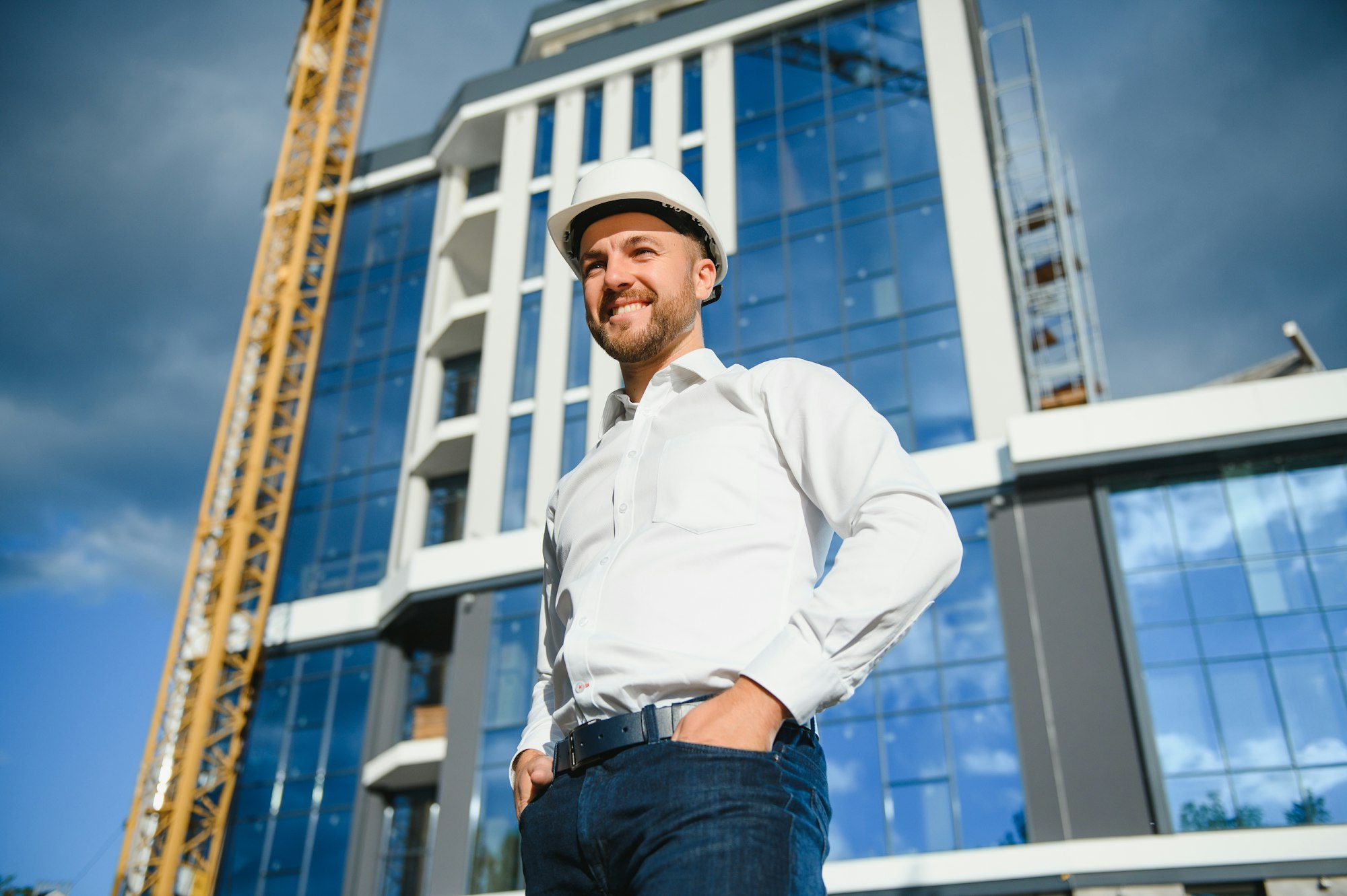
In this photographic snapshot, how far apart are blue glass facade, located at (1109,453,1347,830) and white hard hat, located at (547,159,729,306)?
53.7 ft

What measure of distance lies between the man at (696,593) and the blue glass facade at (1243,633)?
53.9ft

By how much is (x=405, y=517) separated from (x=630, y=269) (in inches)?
997

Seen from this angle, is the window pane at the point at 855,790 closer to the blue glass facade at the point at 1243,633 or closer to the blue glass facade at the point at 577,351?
the blue glass facade at the point at 1243,633

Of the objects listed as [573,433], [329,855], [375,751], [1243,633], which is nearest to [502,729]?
[375,751]

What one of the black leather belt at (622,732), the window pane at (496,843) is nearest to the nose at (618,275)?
the black leather belt at (622,732)

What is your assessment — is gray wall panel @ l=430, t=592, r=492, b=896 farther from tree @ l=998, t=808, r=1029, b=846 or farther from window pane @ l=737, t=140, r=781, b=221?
window pane @ l=737, t=140, r=781, b=221

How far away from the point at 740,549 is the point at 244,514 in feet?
101

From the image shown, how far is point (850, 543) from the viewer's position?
2080 mm

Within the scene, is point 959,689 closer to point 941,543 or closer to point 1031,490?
point 1031,490

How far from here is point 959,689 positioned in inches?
710

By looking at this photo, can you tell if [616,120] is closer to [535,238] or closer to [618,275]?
[535,238]

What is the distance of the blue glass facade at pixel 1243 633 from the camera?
16125mm

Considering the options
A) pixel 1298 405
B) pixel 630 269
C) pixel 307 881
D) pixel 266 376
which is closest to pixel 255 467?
pixel 266 376

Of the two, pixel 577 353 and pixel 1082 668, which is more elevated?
pixel 577 353
